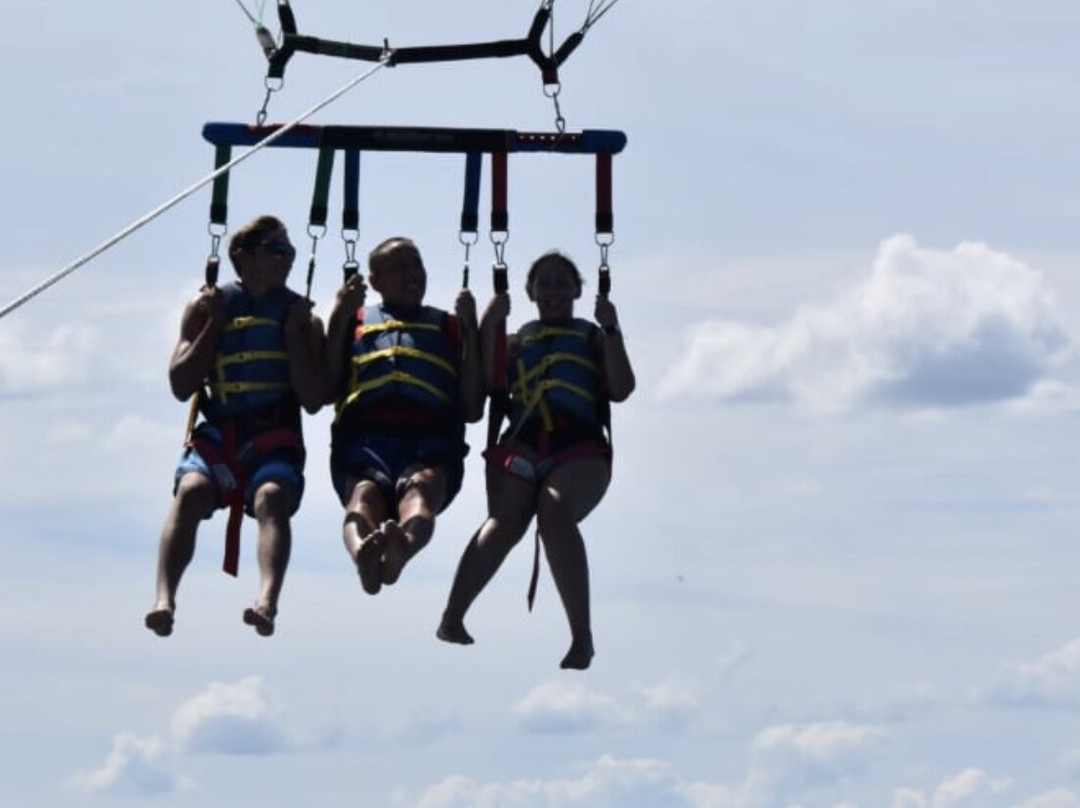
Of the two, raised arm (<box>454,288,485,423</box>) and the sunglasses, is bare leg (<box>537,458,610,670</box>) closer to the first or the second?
raised arm (<box>454,288,485,423</box>)

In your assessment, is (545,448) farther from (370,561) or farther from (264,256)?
(264,256)

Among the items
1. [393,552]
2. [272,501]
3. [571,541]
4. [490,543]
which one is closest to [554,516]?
[571,541]

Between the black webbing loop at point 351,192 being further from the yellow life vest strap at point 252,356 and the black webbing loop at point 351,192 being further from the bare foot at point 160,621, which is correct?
the bare foot at point 160,621

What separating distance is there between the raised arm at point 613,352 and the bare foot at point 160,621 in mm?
2468

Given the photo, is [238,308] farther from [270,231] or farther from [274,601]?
[274,601]

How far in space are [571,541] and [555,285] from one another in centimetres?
132

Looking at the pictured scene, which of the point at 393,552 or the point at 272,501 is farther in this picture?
the point at 272,501

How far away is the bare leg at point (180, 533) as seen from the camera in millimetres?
13469

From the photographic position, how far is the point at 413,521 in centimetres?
1352

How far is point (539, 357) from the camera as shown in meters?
14.3

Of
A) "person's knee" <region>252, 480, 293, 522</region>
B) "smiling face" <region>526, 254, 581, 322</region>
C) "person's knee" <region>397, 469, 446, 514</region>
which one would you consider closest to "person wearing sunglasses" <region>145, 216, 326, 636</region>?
"person's knee" <region>252, 480, 293, 522</region>

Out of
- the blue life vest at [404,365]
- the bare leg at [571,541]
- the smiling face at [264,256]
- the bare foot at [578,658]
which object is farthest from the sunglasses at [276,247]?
the bare foot at [578,658]

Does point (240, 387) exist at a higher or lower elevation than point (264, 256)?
lower

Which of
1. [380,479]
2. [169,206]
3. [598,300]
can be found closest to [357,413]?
[380,479]
